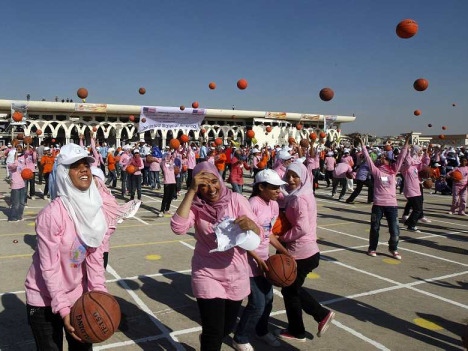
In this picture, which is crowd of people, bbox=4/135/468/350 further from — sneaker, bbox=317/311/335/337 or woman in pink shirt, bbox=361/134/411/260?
woman in pink shirt, bbox=361/134/411/260

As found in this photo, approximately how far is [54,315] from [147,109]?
26232mm

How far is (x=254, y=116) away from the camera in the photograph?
62.9 metres

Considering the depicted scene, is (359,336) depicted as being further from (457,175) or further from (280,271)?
(457,175)

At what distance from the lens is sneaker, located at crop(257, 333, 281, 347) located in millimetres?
4023

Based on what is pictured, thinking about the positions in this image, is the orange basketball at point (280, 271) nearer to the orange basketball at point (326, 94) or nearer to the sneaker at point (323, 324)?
the sneaker at point (323, 324)

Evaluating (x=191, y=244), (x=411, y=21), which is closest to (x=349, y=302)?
(x=191, y=244)

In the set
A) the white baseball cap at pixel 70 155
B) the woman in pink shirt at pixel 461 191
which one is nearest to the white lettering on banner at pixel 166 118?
the woman in pink shirt at pixel 461 191

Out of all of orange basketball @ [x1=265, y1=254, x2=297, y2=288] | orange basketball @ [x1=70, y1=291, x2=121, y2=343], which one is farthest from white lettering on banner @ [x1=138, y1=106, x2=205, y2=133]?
orange basketball @ [x1=70, y1=291, x2=121, y2=343]

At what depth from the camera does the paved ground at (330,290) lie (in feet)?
13.6

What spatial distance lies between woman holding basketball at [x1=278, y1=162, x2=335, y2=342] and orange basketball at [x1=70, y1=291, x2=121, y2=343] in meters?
2.03

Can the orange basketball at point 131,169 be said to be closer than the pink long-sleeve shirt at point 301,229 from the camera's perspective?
No

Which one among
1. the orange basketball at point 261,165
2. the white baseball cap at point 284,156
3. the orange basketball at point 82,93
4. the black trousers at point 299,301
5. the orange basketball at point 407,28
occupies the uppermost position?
the orange basketball at point 407,28

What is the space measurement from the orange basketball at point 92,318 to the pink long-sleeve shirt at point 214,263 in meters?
0.72

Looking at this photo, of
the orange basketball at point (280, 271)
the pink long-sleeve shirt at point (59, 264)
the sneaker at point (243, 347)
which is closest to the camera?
the pink long-sleeve shirt at point (59, 264)
